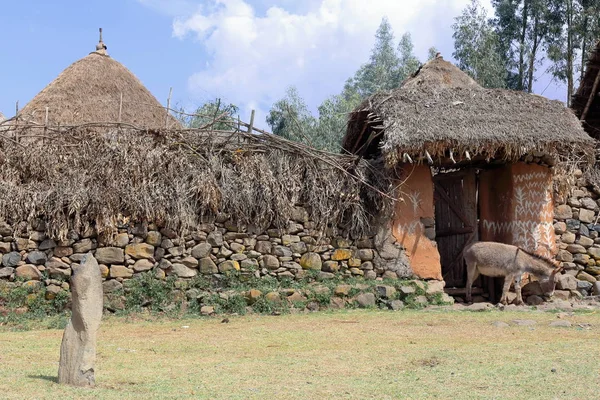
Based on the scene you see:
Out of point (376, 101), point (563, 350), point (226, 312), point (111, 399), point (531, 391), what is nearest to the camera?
point (111, 399)

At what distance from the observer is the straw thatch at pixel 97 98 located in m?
16.4

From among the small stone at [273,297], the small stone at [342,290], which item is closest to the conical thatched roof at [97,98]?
the small stone at [273,297]

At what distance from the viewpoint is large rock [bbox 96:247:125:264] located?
37.6ft

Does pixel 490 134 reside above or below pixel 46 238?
above

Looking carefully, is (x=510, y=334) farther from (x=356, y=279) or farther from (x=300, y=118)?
(x=300, y=118)

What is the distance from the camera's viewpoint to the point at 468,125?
12.5m

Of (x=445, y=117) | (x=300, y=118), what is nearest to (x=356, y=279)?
(x=445, y=117)

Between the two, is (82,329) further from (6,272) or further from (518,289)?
(518,289)

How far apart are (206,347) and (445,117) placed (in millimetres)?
6552

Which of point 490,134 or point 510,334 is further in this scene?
point 490,134

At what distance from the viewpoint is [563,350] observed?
771cm

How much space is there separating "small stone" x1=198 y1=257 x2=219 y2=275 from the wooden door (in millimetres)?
5248

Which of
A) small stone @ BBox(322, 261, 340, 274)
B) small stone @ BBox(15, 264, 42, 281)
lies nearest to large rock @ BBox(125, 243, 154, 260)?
small stone @ BBox(15, 264, 42, 281)

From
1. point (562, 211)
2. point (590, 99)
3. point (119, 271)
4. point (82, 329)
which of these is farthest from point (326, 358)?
point (590, 99)
